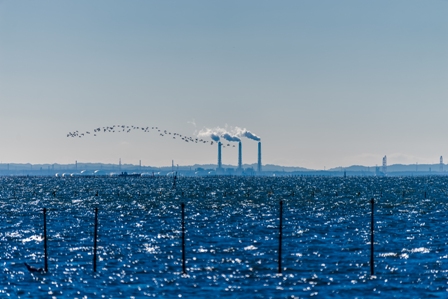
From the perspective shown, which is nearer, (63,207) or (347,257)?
(347,257)

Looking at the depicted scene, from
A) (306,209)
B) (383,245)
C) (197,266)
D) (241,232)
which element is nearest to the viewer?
(197,266)

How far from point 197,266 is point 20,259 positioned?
16814 mm

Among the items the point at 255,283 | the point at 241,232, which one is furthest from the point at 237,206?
the point at 255,283

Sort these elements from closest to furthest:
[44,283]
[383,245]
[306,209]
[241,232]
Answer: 1. [44,283]
2. [383,245]
3. [241,232]
4. [306,209]

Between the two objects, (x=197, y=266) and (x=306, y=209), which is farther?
(x=306, y=209)

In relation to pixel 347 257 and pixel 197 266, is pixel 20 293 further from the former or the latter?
pixel 347 257

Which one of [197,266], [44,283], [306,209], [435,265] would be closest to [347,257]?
[435,265]

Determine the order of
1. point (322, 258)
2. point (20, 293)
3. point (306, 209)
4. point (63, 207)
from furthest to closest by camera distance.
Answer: point (63, 207) → point (306, 209) → point (322, 258) → point (20, 293)

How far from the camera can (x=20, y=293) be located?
5116cm

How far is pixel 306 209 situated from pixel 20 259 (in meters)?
73.0

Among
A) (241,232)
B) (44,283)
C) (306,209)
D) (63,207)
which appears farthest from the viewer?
(63,207)

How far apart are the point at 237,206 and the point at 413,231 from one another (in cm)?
5560

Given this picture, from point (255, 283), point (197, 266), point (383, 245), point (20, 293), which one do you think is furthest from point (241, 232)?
point (20, 293)

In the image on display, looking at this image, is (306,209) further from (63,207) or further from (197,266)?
(197,266)
